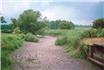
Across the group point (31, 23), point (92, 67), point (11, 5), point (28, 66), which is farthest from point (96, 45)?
point (31, 23)

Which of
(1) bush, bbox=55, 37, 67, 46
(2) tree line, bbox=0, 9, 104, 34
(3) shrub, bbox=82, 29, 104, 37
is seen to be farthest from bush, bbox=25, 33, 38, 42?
(3) shrub, bbox=82, 29, 104, 37

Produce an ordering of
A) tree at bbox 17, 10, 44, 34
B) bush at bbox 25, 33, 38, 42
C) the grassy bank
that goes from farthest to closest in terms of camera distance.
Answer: bush at bbox 25, 33, 38, 42 → tree at bbox 17, 10, 44, 34 → the grassy bank

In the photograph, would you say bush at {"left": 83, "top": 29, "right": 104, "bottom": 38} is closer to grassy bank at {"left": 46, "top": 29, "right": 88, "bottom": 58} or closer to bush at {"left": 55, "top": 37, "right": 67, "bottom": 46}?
grassy bank at {"left": 46, "top": 29, "right": 88, "bottom": 58}

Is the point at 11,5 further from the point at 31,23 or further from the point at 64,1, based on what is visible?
the point at 31,23

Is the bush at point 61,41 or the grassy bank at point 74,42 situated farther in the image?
the bush at point 61,41

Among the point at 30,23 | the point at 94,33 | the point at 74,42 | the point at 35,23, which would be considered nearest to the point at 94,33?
the point at 94,33

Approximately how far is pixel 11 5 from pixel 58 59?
1.86m

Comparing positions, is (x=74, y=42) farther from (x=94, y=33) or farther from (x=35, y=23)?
(x=35, y=23)

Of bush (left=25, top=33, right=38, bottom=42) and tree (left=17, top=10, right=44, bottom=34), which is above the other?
tree (left=17, top=10, right=44, bottom=34)

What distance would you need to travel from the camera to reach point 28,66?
4.78 meters

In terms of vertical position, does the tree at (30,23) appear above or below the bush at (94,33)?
above

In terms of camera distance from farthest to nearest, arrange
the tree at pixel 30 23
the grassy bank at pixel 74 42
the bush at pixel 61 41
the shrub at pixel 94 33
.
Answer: the bush at pixel 61 41 < the tree at pixel 30 23 < the shrub at pixel 94 33 < the grassy bank at pixel 74 42

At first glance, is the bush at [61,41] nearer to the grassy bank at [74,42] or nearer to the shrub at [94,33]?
the grassy bank at [74,42]

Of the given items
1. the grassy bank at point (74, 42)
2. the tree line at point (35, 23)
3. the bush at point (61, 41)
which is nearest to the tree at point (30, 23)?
the tree line at point (35, 23)
